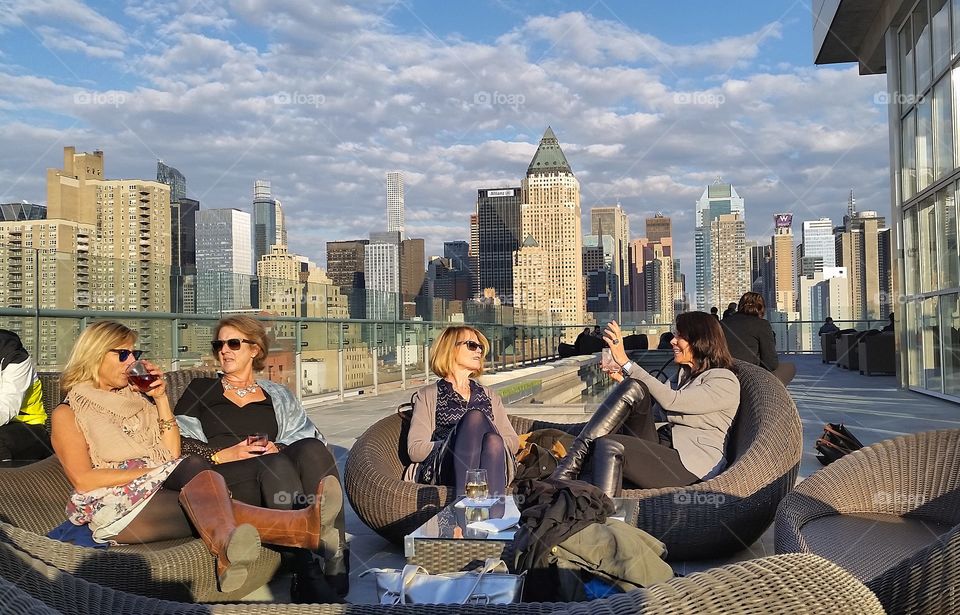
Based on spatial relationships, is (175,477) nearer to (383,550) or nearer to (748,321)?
(383,550)

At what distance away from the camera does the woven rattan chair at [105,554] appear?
1.46m

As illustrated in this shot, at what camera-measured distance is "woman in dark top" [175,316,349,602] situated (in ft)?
9.15

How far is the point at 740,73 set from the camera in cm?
1348

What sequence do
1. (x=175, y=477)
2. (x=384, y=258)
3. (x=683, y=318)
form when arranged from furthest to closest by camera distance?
1. (x=384, y=258)
2. (x=683, y=318)
3. (x=175, y=477)

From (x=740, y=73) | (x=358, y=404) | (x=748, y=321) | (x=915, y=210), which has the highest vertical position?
(x=740, y=73)

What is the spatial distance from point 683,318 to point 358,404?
7.65 metres

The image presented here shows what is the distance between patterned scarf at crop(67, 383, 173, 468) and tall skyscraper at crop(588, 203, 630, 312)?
10796cm

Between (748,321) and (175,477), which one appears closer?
(175,477)

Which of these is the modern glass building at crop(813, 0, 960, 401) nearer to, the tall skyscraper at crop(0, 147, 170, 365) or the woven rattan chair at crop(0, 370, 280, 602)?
the tall skyscraper at crop(0, 147, 170, 365)

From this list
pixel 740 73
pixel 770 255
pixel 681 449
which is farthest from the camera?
pixel 770 255

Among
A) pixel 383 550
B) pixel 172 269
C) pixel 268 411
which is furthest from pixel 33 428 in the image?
pixel 172 269
